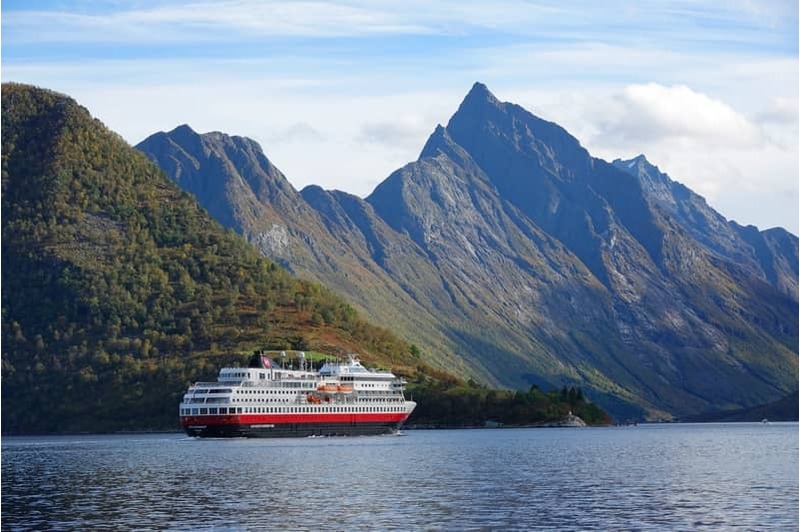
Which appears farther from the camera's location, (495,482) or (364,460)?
(364,460)

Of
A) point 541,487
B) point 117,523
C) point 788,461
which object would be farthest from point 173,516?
point 788,461

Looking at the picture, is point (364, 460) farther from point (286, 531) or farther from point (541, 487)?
point (286, 531)

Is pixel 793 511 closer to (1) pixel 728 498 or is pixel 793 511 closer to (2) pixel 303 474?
(1) pixel 728 498

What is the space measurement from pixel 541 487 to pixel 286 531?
45.3 m

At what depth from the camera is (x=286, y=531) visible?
107 meters

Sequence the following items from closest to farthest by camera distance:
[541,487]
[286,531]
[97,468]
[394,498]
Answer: [286,531] < [394,498] < [541,487] < [97,468]

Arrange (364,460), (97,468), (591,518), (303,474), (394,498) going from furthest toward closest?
(364,460), (97,468), (303,474), (394,498), (591,518)

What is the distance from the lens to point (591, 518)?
114 m

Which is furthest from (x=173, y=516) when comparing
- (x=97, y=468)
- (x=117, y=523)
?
(x=97, y=468)

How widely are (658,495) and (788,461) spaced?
67351 millimetres

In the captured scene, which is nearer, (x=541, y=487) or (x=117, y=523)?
(x=117, y=523)

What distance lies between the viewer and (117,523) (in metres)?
112

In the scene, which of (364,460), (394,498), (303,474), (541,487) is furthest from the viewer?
(364,460)

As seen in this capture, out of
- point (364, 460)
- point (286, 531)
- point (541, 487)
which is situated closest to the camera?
point (286, 531)
